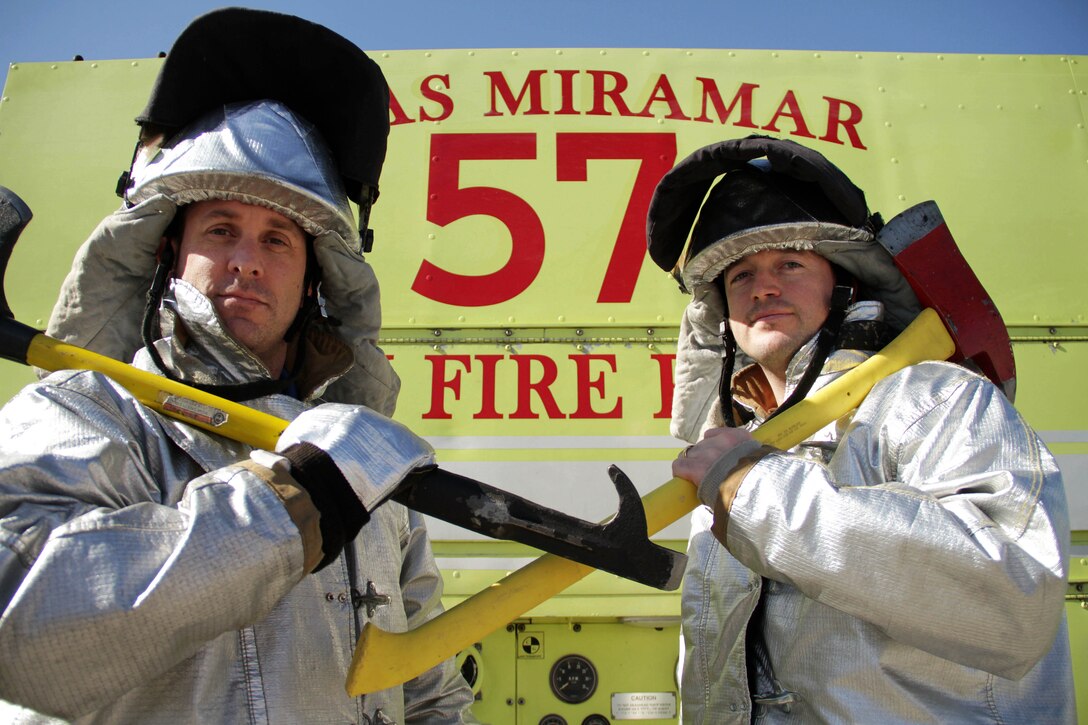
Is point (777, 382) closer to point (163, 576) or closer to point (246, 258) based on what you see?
point (246, 258)

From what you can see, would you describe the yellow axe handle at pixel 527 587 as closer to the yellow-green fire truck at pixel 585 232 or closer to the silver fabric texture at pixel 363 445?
the silver fabric texture at pixel 363 445

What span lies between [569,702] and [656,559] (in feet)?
5.01

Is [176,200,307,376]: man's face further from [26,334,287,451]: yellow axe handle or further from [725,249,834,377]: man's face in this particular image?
[725,249,834,377]: man's face

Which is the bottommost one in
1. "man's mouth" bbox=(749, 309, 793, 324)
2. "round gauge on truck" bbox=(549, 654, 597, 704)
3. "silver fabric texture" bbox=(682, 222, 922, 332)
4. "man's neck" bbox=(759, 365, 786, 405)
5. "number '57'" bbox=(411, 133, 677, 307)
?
"round gauge on truck" bbox=(549, 654, 597, 704)

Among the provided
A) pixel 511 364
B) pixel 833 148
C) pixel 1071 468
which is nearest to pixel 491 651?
pixel 511 364

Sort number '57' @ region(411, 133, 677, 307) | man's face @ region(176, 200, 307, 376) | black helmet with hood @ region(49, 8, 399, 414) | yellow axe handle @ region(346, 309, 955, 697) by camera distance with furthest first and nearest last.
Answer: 1. number '57' @ region(411, 133, 677, 307)
2. black helmet with hood @ region(49, 8, 399, 414)
3. man's face @ region(176, 200, 307, 376)
4. yellow axe handle @ region(346, 309, 955, 697)

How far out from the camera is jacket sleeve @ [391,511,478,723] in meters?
1.90

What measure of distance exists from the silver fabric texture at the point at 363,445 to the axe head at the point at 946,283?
1213 mm

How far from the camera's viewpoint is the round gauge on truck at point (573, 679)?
277cm

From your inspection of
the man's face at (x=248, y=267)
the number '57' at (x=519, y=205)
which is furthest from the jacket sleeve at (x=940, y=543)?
the number '57' at (x=519, y=205)

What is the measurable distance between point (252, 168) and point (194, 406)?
0.58 meters

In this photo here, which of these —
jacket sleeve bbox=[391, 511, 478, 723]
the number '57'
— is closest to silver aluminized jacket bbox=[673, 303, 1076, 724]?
jacket sleeve bbox=[391, 511, 478, 723]

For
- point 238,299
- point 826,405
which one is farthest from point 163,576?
point 826,405

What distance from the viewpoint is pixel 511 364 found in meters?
3.14
